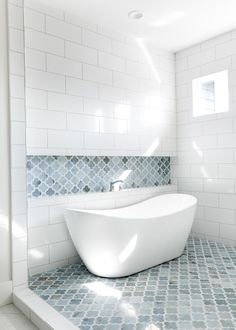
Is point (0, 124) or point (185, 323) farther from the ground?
point (0, 124)

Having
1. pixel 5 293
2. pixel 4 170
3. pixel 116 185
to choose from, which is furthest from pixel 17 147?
pixel 116 185

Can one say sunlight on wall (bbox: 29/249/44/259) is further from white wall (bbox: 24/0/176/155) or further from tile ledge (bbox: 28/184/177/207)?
white wall (bbox: 24/0/176/155)

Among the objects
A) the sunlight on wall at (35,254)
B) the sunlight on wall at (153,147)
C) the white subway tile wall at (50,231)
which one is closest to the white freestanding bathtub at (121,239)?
the white subway tile wall at (50,231)

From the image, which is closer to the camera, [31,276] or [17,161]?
[17,161]

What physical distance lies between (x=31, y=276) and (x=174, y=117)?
2735mm

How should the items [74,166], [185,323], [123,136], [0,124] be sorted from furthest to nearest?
1. [123,136]
2. [74,166]
3. [0,124]
4. [185,323]

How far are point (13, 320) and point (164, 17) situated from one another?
3126mm

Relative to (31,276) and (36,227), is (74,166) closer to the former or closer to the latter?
(36,227)

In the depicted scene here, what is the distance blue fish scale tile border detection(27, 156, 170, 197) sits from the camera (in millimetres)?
2820

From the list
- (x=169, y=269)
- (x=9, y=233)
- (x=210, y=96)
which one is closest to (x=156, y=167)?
(x=210, y=96)

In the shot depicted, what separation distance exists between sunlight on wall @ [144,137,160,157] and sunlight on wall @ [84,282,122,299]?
180cm

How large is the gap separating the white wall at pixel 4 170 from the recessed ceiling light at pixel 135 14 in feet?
4.17

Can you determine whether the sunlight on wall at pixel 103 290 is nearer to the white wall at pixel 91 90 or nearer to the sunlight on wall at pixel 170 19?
the white wall at pixel 91 90

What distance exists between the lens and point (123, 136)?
3447 mm
